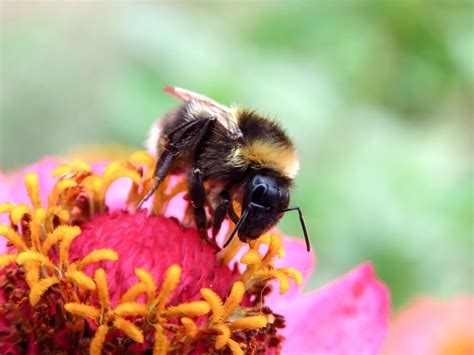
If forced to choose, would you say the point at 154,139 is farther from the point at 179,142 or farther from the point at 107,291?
the point at 107,291

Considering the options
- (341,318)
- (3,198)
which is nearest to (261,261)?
(341,318)

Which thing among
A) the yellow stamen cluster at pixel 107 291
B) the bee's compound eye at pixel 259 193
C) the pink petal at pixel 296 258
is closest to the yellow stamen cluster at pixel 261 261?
the yellow stamen cluster at pixel 107 291

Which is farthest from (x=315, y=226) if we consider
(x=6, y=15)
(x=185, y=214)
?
(x=6, y=15)

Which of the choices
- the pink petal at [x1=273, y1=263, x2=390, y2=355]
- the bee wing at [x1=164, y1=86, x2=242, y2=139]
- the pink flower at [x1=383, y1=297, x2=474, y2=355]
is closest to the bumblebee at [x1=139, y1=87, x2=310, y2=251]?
the bee wing at [x1=164, y1=86, x2=242, y2=139]

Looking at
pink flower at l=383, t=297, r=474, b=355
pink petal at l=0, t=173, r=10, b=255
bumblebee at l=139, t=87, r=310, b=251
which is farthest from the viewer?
pink flower at l=383, t=297, r=474, b=355

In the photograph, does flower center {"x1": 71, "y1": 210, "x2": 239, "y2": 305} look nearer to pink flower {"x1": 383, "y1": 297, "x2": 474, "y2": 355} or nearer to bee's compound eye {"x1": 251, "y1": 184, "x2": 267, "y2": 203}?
bee's compound eye {"x1": 251, "y1": 184, "x2": 267, "y2": 203}
